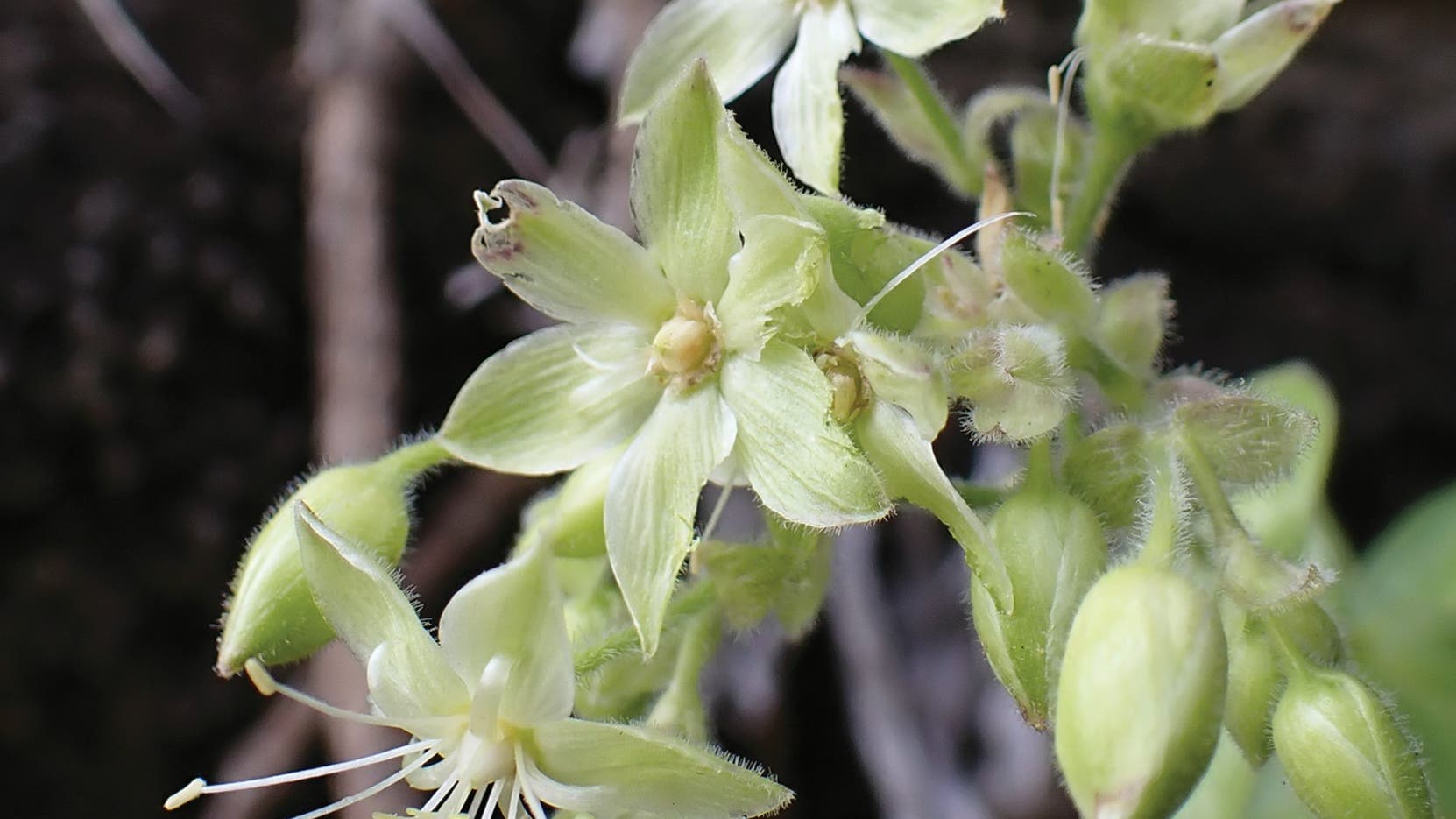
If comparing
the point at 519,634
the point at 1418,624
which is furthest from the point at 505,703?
the point at 1418,624

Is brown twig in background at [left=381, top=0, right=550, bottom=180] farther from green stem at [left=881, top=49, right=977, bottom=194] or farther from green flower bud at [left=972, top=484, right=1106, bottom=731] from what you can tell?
green flower bud at [left=972, top=484, right=1106, bottom=731]

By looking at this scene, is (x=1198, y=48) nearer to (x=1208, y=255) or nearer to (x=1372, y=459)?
(x=1208, y=255)

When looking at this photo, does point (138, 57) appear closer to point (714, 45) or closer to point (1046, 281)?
point (714, 45)

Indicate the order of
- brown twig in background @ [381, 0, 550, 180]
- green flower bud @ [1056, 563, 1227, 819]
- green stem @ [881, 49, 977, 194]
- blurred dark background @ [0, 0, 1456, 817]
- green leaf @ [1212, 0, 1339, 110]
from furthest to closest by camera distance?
1. brown twig in background @ [381, 0, 550, 180]
2. blurred dark background @ [0, 0, 1456, 817]
3. green stem @ [881, 49, 977, 194]
4. green leaf @ [1212, 0, 1339, 110]
5. green flower bud @ [1056, 563, 1227, 819]

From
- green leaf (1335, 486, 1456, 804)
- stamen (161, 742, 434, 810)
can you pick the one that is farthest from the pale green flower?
green leaf (1335, 486, 1456, 804)

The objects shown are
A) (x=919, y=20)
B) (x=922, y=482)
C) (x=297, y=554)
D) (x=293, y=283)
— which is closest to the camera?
(x=922, y=482)

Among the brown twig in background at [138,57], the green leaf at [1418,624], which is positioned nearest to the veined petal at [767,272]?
the green leaf at [1418,624]

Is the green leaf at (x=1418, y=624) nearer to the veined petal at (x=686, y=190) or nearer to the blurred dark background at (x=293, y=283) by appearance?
the blurred dark background at (x=293, y=283)
